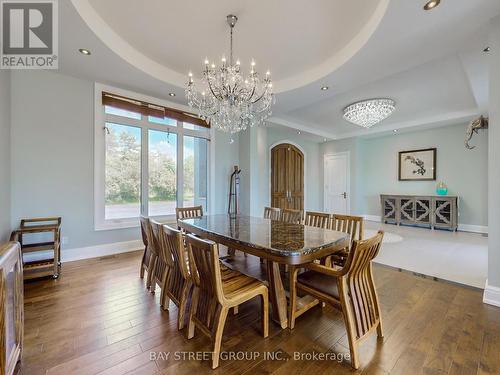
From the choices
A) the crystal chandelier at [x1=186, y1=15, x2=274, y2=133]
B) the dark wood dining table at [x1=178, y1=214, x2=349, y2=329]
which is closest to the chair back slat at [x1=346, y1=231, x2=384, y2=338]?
the dark wood dining table at [x1=178, y1=214, x2=349, y2=329]

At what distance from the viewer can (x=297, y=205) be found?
22.7 feet

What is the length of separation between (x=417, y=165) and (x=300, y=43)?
540 centimetres

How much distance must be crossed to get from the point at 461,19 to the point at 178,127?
4169mm

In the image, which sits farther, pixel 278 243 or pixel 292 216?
pixel 292 216

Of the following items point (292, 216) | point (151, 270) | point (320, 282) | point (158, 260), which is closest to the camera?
point (320, 282)

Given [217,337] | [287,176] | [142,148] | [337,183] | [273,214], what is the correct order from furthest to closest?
[337,183] → [287,176] → [142,148] → [273,214] → [217,337]

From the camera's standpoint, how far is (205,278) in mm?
1579

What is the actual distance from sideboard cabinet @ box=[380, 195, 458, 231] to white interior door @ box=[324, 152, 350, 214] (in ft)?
3.47

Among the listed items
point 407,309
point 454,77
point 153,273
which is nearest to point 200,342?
point 153,273

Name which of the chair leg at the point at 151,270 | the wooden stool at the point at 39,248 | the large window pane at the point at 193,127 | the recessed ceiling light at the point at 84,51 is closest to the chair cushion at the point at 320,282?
the chair leg at the point at 151,270

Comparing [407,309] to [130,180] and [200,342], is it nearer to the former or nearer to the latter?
[200,342]

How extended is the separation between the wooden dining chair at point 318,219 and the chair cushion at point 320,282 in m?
0.91

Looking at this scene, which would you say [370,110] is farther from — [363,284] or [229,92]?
[363,284]

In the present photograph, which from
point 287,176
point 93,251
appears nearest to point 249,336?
point 93,251
